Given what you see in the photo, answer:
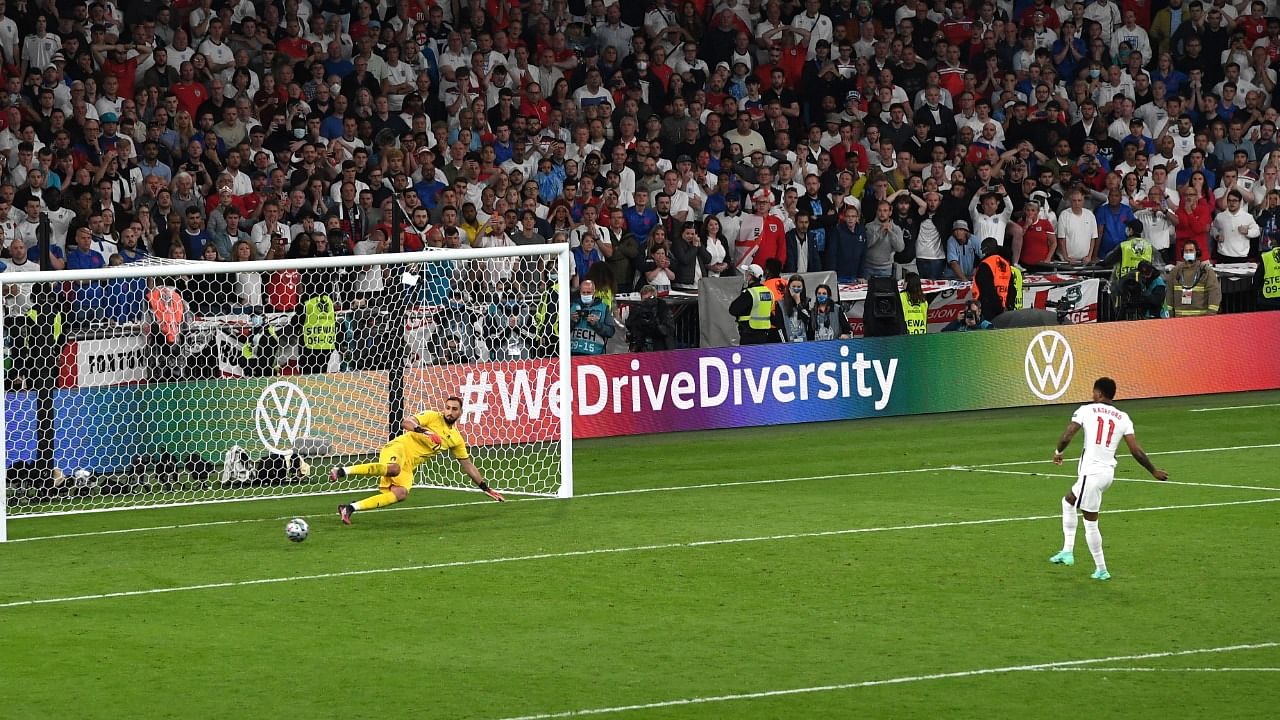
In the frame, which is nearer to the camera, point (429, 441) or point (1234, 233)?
point (429, 441)

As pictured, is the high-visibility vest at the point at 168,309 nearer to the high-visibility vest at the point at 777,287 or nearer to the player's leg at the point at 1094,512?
the high-visibility vest at the point at 777,287

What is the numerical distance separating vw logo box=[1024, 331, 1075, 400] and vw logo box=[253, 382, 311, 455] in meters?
9.56

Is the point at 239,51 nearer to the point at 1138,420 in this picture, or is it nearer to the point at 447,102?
the point at 447,102

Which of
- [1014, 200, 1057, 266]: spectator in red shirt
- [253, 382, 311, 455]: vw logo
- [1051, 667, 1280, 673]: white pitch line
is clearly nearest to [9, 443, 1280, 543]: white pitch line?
[253, 382, 311, 455]: vw logo

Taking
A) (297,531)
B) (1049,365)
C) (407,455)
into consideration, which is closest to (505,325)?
(407,455)

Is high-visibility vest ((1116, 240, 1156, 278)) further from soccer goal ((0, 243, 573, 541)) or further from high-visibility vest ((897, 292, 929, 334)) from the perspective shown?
soccer goal ((0, 243, 573, 541))

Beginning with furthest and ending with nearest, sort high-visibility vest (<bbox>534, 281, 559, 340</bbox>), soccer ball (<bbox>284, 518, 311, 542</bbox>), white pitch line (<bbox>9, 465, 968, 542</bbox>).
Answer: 1. high-visibility vest (<bbox>534, 281, 559, 340</bbox>)
2. white pitch line (<bbox>9, 465, 968, 542</bbox>)
3. soccer ball (<bbox>284, 518, 311, 542</bbox>)

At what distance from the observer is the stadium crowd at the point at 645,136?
869 inches

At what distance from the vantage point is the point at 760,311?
2316cm

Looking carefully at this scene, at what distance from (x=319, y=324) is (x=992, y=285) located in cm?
932

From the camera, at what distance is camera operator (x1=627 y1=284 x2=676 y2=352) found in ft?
74.3

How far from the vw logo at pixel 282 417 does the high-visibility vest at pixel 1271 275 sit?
13521 millimetres

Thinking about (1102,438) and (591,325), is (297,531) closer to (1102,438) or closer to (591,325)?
(1102,438)

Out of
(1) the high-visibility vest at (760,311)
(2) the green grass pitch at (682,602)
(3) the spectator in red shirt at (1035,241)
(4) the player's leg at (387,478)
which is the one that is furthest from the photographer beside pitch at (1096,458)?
(3) the spectator in red shirt at (1035,241)
